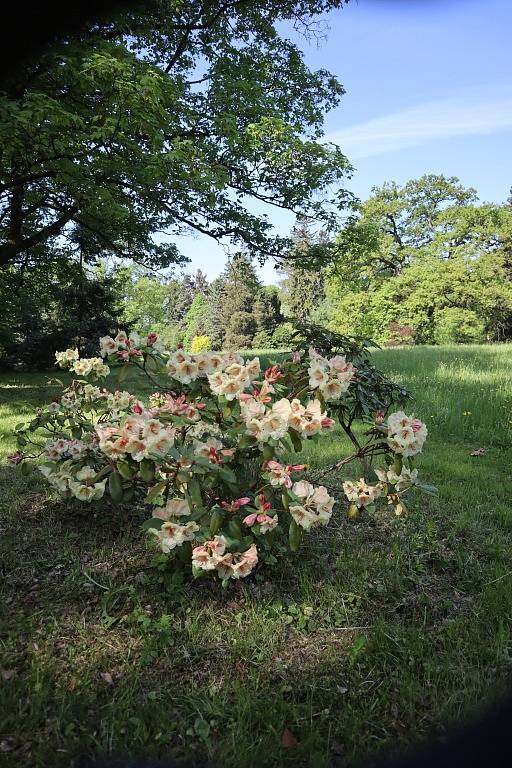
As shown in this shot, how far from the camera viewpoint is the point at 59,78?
208 inches

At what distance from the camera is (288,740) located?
1.60 metres

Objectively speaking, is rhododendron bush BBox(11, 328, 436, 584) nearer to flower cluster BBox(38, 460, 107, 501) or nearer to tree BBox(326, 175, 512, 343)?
flower cluster BBox(38, 460, 107, 501)

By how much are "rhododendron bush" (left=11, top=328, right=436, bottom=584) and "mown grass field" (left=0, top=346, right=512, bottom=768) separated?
268 mm

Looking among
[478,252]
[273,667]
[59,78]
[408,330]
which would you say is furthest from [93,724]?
[478,252]

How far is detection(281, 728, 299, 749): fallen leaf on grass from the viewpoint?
5.21 ft

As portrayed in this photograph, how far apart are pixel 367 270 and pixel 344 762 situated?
31070mm

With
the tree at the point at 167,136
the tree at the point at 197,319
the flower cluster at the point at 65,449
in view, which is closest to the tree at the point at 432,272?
the tree at the point at 167,136

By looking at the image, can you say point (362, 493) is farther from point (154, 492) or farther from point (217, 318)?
point (217, 318)

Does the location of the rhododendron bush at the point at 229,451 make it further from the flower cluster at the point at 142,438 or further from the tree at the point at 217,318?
the tree at the point at 217,318

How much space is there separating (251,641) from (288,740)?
19.4 inches

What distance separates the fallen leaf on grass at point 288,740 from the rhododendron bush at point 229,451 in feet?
2.18

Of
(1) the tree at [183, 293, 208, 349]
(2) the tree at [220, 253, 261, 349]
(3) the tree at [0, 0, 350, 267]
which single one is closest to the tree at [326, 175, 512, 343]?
(2) the tree at [220, 253, 261, 349]

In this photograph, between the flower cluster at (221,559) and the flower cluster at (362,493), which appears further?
the flower cluster at (362,493)

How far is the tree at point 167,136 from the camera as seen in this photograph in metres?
5.38
